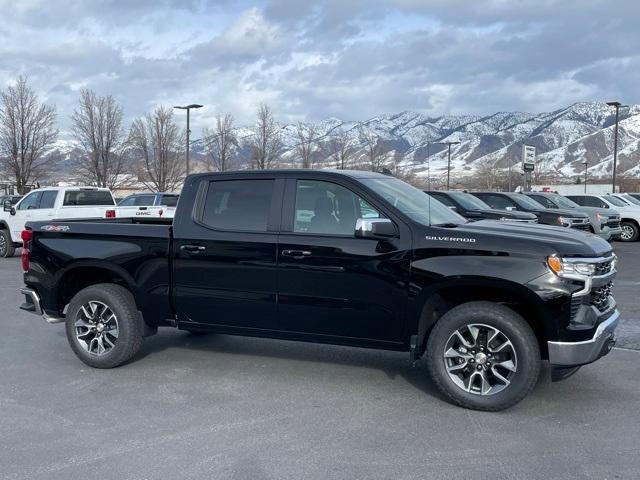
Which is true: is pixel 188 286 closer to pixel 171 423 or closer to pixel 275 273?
pixel 275 273

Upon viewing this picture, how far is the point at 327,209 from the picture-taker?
5.54 meters

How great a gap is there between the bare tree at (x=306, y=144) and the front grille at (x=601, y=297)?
39231 millimetres

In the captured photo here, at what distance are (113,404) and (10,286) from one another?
758cm

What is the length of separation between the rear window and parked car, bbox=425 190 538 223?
849cm

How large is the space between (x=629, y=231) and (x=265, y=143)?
27.9 m

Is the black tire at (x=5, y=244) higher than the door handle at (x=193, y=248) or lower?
lower

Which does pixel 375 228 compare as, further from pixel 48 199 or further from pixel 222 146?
pixel 222 146

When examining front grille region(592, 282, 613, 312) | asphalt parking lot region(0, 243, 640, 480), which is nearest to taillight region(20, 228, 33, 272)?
asphalt parking lot region(0, 243, 640, 480)

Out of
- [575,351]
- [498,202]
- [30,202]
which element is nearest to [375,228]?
[575,351]

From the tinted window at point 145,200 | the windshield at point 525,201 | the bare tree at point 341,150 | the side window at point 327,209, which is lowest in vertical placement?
the side window at point 327,209

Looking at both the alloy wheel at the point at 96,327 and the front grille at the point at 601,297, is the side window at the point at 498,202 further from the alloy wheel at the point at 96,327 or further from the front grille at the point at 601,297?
the alloy wheel at the point at 96,327

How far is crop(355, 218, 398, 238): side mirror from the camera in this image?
5082 millimetres

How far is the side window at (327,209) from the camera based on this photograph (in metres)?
5.43

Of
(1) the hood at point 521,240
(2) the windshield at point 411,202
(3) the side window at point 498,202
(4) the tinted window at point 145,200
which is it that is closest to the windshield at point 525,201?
(3) the side window at point 498,202
